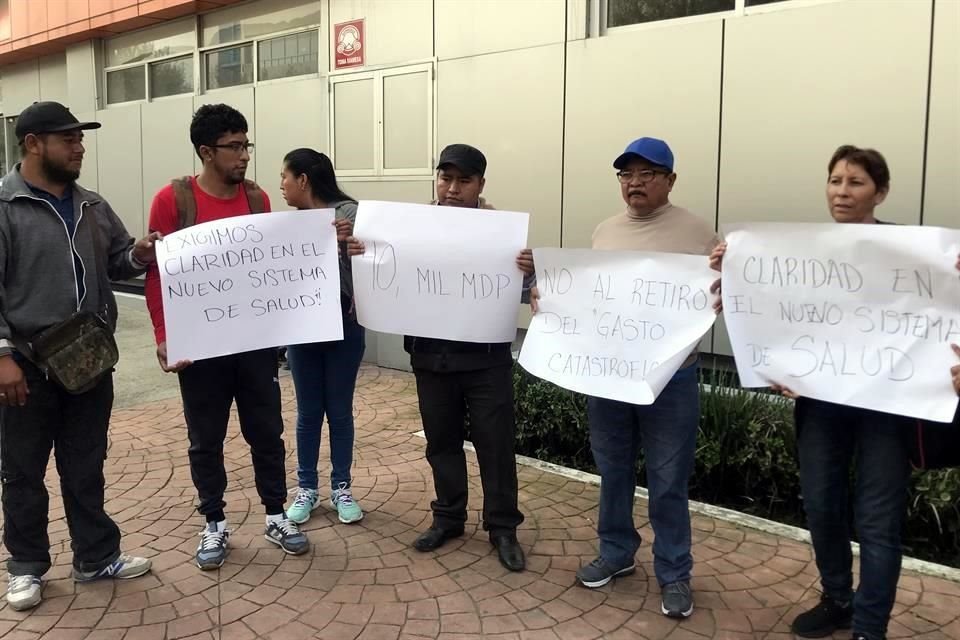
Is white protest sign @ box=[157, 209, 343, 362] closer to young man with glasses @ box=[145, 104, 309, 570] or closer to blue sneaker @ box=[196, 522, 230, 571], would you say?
young man with glasses @ box=[145, 104, 309, 570]

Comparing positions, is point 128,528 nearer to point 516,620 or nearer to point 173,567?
point 173,567

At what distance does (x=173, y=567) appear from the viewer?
145 inches

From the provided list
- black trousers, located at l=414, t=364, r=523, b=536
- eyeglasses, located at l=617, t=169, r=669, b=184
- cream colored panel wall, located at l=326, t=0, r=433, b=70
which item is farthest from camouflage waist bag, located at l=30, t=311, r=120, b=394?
cream colored panel wall, located at l=326, t=0, r=433, b=70

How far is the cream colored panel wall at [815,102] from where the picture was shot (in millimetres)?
5004

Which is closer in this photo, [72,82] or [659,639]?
[659,639]

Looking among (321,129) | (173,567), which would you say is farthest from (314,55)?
(173,567)

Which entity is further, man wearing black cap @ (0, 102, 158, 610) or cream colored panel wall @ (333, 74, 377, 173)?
cream colored panel wall @ (333, 74, 377, 173)

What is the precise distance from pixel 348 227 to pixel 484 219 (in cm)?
68

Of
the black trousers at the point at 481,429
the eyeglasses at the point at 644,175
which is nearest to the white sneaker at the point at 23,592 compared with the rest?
the black trousers at the point at 481,429

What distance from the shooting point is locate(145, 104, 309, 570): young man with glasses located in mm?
3461

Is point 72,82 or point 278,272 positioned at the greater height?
point 72,82

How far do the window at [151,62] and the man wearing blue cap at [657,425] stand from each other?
938 cm

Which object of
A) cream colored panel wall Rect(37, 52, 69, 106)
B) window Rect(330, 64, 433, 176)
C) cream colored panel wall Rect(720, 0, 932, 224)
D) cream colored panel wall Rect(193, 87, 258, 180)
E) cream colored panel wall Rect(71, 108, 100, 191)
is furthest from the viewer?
cream colored panel wall Rect(37, 52, 69, 106)

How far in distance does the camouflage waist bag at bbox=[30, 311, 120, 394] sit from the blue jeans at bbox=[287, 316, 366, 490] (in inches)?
39.8
